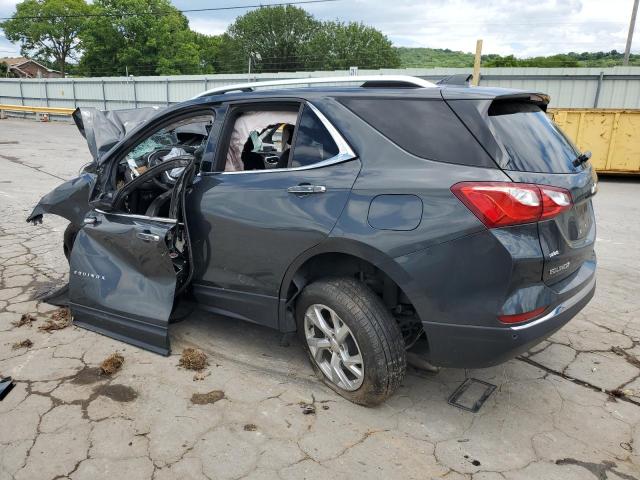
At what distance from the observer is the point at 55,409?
292 cm

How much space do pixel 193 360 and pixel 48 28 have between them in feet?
232

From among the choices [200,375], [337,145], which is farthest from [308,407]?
[337,145]

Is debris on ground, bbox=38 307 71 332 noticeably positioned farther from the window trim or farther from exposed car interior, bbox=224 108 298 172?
the window trim

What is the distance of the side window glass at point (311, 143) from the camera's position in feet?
9.53

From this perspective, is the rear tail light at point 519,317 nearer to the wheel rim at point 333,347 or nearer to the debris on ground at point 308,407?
the wheel rim at point 333,347

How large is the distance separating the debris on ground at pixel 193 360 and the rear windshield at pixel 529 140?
2257mm

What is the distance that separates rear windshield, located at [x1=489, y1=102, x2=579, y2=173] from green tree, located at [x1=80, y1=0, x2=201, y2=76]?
5509 centimetres

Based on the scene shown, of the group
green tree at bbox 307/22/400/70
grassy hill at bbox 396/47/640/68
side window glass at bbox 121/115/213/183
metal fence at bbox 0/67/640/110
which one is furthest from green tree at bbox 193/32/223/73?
side window glass at bbox 121/115/213/183

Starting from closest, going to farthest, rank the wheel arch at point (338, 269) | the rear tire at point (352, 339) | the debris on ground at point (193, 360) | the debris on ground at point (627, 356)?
1. the wheel arch at point (338, 269)
2. the rear tire at point (352, 339)
3. the debris on ground at point (193, 360)
4. the debris on ground at point (627, 356)

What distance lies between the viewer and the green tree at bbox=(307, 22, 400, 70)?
6531 centimetres

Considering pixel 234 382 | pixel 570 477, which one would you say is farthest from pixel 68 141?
pixel 570 477

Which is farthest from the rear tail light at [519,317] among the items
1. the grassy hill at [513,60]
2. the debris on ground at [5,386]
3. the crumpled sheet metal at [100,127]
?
the grassy hill at [513,60]

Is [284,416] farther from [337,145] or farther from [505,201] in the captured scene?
[505,201]

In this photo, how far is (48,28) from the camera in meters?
61.1
